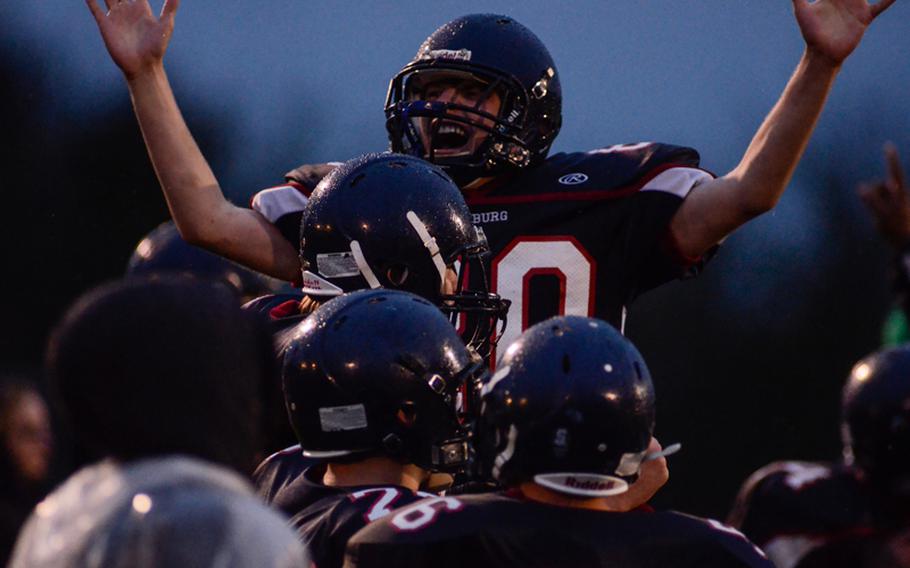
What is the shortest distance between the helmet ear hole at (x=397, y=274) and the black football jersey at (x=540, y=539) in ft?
3.61

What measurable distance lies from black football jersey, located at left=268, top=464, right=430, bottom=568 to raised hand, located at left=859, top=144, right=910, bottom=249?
77.2 inches

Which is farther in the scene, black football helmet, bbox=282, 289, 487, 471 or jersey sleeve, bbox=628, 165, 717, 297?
jersey sleeve, bbox=628, 165, 717, 297

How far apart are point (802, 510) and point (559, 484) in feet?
1.43

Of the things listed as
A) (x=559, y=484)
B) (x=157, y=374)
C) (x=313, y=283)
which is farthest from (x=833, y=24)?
(x=157, y=374)

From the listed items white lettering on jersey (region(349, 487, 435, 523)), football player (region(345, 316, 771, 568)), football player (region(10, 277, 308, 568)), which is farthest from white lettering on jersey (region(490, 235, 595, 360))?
football player (region(10, 277, 308, 568))

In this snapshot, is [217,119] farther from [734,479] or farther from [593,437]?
[593,437]

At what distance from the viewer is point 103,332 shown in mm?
2004

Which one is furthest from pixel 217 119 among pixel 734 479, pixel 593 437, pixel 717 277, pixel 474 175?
pixel 593 437

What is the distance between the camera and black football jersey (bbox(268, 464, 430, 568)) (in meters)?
2.98

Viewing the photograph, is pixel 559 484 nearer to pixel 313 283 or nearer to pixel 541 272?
pixel 313 283

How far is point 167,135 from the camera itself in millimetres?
4238

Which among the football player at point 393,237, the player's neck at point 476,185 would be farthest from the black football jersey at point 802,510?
the player's neck at point 476,185

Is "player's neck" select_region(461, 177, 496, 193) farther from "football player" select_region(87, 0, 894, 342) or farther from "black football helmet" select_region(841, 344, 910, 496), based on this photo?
"black football helmet" select_region(841, 344, 910, 496)

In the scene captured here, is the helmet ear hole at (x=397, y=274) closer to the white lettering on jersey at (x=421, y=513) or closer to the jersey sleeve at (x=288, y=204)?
the jersey sleeve at (x=288, y=204)
